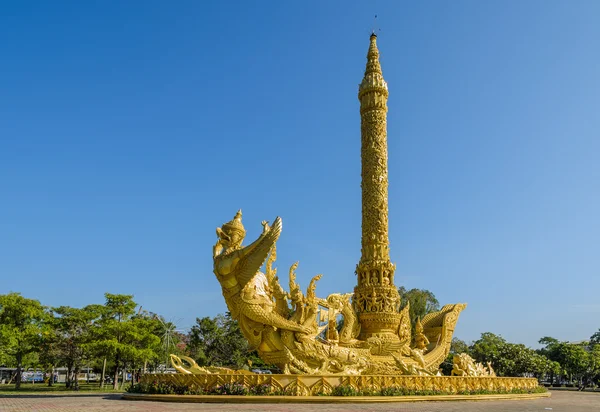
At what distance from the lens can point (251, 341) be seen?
524 inches

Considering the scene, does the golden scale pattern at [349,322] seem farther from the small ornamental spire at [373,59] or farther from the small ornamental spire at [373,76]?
the small ornamental spire at [373,59]

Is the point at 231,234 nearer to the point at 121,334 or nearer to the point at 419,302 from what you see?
the point at 121,334

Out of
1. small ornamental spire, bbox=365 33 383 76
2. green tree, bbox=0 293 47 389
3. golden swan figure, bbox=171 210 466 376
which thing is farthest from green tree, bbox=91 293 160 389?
small ornamental spire, bbox=365 33 383 76

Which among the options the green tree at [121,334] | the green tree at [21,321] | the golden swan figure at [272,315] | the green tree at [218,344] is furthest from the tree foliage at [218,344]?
the golden swan figure at [272,315]

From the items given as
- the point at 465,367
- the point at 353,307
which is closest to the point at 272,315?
the point at 353,307

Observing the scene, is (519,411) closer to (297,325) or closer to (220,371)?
(297,325)

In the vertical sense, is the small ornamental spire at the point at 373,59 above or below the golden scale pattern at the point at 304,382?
above

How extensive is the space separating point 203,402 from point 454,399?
19.2 feet

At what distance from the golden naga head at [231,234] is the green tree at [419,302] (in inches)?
733

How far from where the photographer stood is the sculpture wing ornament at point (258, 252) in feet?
40.0

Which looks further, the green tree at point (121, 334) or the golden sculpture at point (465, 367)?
the green tree at point (121, 334)

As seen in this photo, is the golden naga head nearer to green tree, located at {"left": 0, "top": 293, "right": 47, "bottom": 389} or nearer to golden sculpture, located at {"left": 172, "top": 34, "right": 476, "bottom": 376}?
golden sculpture, located at {"left": 172, "top": 34, "right": 476, "bottom": 376}

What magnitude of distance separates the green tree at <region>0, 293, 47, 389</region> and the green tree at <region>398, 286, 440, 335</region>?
734 inches

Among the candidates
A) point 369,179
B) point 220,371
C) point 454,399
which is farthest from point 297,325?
point 369,179
